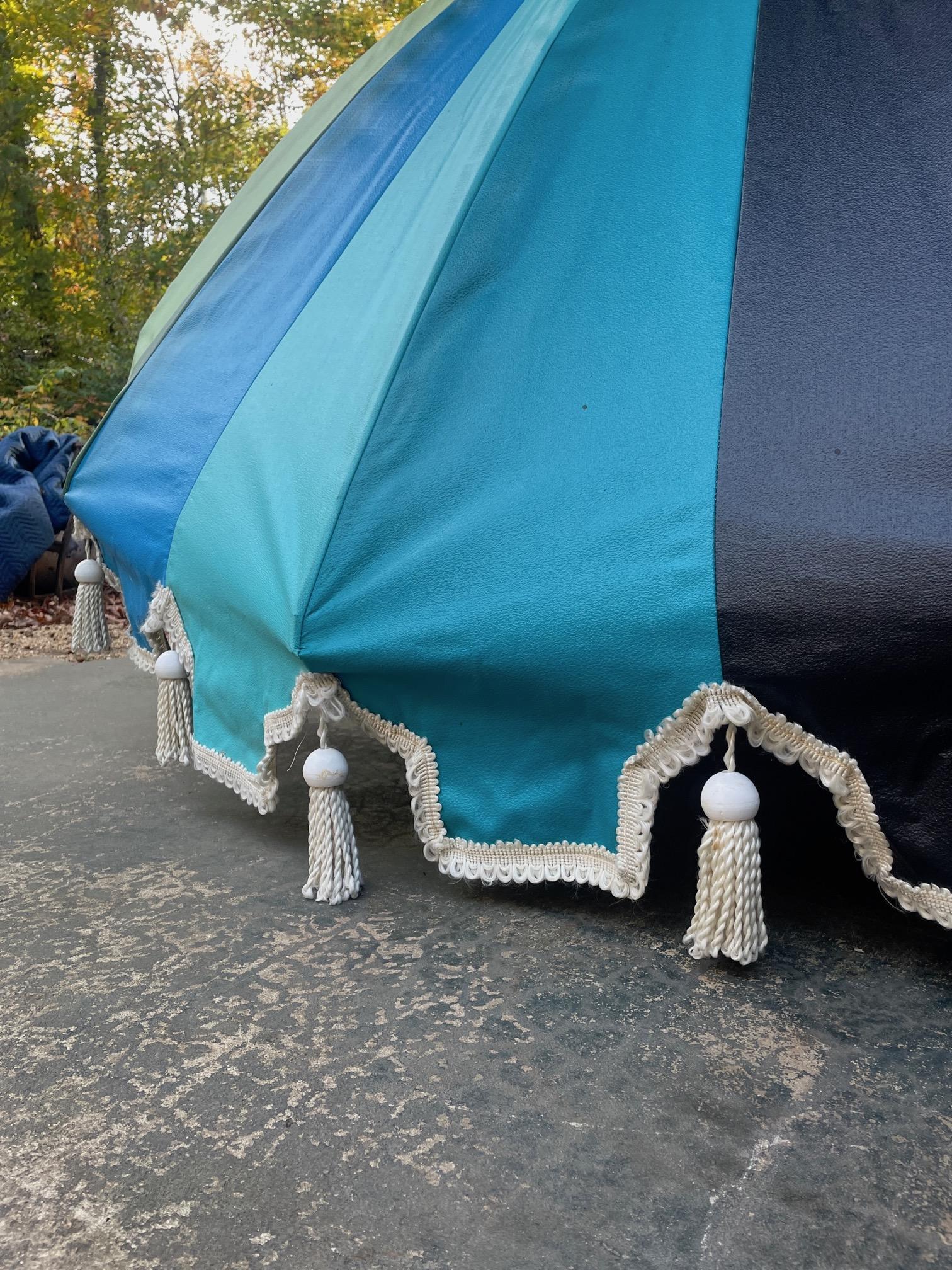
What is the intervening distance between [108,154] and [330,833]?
26.4 feet

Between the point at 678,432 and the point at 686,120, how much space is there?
0.63 m

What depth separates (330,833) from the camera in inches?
72.4

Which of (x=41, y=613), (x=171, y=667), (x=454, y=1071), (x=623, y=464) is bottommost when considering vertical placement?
(x=41, y=613)

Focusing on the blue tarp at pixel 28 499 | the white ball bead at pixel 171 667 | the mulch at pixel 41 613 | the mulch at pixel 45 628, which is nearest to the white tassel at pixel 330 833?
the white ball bead at pixel 171 667

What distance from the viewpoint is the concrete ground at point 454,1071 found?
1.11 meters

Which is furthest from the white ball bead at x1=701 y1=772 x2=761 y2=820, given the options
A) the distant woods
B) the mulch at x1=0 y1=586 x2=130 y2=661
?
the distant woods

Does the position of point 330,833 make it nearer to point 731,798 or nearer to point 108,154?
point 731,798

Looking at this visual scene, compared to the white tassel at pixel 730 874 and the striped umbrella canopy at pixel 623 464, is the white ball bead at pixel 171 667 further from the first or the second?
the white tassel at pixel 730 874

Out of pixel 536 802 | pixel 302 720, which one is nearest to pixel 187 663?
pixel 302 720

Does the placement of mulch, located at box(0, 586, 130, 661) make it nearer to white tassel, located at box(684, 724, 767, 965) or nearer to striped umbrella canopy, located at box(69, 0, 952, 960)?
striped umbrella canopy, located at box(69, 0, 952, 960)

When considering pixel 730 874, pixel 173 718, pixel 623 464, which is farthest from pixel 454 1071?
pixel 173 718

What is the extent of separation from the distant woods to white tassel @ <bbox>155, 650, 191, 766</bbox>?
6.14 metres

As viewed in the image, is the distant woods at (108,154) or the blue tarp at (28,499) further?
the distant woods at (108,154)

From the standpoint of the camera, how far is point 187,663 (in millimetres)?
2242
